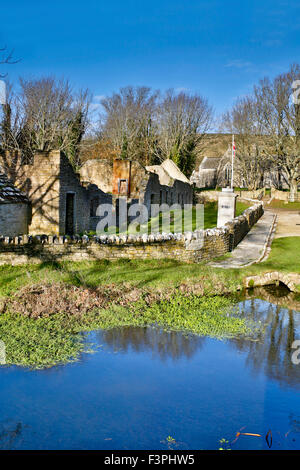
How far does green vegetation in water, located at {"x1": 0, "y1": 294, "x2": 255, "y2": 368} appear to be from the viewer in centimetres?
805

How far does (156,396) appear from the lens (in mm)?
6785

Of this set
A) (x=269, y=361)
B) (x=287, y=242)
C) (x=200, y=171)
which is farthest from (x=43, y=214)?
(x=200, y=171)

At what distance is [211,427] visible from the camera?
19.5 feet

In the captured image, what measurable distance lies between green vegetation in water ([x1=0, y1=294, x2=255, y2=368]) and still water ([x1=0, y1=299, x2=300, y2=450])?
1.12ft

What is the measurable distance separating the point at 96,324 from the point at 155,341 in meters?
1.53

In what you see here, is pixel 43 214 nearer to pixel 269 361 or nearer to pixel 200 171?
pixel 269 361

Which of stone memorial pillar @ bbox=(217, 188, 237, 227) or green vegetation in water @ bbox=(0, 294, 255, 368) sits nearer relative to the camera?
green vegetation in water @ bbox=(0, 294, 255, 368)

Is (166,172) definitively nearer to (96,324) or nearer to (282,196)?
(282,196)

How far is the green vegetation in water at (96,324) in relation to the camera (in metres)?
8.05

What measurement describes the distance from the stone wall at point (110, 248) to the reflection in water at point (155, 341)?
460 cm

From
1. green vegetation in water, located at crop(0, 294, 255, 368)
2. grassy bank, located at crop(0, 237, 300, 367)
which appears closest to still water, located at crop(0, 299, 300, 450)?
green vegetation in water, located at crop(0, 294, 255, 368)

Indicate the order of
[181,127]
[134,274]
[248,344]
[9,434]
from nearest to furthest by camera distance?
[9,434] < [248,344] < [134,274] < [181,127]

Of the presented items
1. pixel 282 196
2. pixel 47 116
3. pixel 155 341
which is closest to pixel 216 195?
pixel 282 196

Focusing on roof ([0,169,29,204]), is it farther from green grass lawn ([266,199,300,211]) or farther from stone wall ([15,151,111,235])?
green grass lawn ([266,199,300,211])
